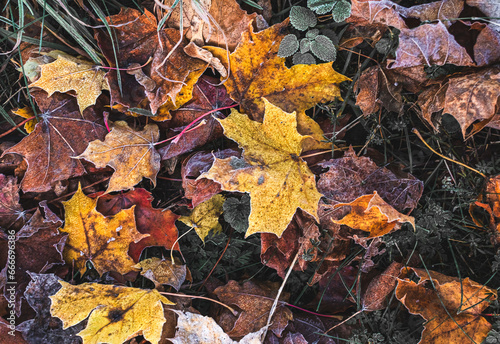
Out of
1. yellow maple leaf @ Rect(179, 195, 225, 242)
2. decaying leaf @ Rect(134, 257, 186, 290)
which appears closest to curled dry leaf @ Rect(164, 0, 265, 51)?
yellow maple leaf @ Rect(179, 195, 225, 242)

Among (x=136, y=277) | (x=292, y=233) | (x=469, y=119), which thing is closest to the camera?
(x=469, y=119)

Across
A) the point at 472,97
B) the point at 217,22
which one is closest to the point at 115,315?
the point at 217,22

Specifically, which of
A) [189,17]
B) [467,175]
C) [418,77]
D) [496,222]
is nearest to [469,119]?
[418,77]

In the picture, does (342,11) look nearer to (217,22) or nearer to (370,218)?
(217,22)

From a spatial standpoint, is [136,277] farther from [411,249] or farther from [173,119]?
[411,249]

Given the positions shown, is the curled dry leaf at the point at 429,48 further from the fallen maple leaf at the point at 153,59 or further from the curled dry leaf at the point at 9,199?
the curled dry leaf at the point at 9,199

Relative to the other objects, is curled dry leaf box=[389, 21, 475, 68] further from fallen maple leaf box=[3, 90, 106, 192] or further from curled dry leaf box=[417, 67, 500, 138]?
fallen maple leaf box=[3, 90, 106, 192]
